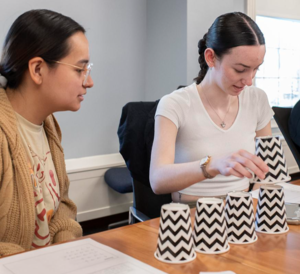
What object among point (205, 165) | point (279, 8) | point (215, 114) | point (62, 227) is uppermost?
point (279, 8)

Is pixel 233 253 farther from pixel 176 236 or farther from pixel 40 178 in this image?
pixel 40 178

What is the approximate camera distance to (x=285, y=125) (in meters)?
2.16

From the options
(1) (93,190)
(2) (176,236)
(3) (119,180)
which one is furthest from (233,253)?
(1) (93,190)

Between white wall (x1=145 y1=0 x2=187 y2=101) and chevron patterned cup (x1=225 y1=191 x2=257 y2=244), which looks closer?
chevron patterned cup (x1=225 y1=191 x2=257 y2=244)

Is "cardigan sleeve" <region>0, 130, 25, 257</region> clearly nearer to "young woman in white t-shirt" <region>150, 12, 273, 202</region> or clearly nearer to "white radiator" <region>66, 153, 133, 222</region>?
"young woman in white t-shirt" <region>150, 12, 273, 202</region>

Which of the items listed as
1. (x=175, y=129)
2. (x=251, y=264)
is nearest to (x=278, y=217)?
(x=251, y=264)

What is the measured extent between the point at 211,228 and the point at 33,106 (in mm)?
690

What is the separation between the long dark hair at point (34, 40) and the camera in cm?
123

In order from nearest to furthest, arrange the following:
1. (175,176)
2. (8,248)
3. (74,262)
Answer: (74,262) → (8,248) → (175,176)

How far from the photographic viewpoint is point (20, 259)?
2.91 ft

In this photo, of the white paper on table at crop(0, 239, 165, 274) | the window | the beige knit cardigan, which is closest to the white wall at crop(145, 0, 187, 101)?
the window

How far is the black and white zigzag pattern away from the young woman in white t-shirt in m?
0.42

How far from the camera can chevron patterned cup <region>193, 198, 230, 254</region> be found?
919 mm

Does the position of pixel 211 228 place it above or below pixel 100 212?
above
